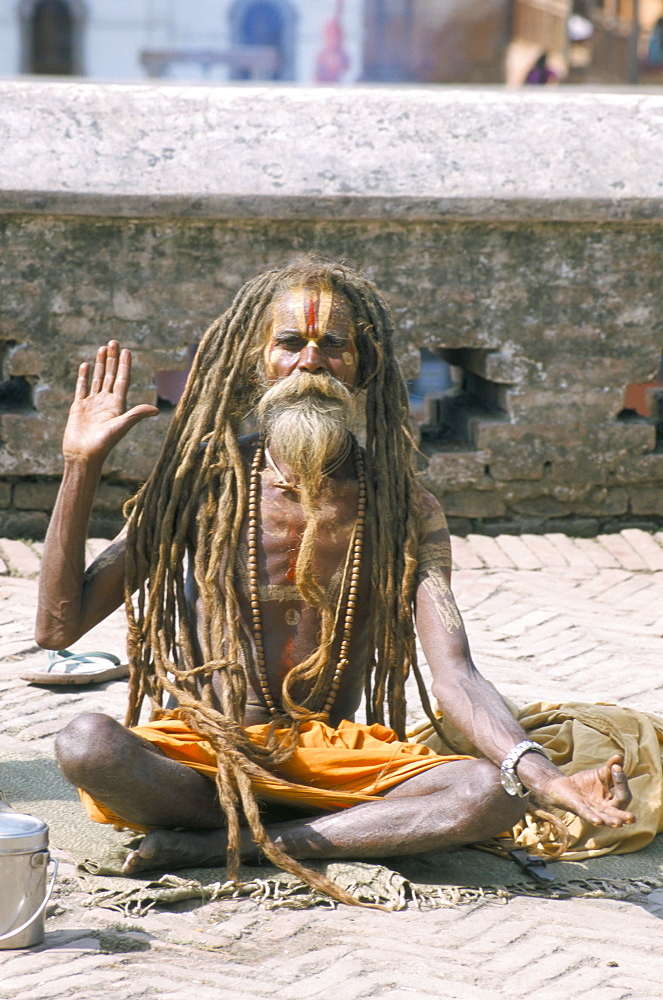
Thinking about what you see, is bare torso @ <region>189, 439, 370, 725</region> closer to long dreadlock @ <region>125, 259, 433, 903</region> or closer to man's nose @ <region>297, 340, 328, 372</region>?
long dreadlock @ <region>125, 259, 433, 903</region>

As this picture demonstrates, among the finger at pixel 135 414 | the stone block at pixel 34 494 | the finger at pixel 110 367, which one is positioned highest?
the finger at pixel 110 367

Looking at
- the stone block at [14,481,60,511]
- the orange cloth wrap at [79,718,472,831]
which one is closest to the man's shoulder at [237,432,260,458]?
the orange cloth wrap at [79,718,472,831]

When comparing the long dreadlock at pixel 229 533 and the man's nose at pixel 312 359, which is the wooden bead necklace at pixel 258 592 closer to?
the long dreadlock at pixel 229 533

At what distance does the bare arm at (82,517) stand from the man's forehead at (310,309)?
44 centimetres

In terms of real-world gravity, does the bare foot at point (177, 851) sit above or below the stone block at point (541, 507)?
below

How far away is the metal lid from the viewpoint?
2.76 m

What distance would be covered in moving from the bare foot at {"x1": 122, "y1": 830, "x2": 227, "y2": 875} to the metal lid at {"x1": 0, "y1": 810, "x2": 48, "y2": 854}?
0.49m

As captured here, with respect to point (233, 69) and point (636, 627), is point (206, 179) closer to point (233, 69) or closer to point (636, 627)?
point (636, 627)

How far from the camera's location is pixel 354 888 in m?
3.25

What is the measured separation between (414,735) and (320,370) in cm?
122

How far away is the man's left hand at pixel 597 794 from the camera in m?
2.95

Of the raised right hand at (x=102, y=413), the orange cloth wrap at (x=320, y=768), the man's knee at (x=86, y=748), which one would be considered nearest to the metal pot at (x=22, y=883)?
the man's knee at (x=86, y=748)

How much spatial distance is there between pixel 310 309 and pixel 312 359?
140mm

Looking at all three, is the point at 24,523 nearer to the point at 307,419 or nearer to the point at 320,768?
the point at 307,419
